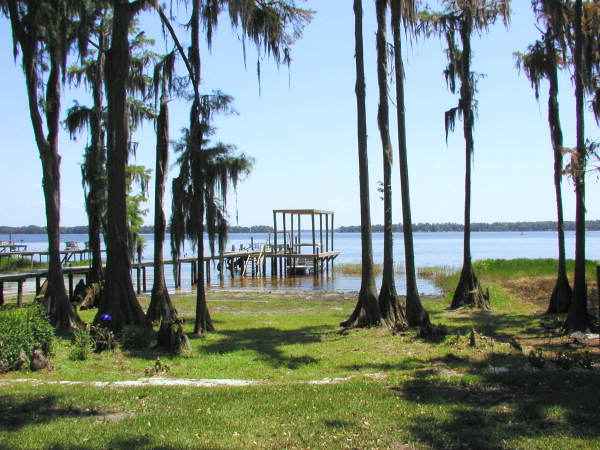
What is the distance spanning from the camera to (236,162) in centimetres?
1322

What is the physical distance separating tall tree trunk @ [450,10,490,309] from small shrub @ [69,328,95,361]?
11.2 metres

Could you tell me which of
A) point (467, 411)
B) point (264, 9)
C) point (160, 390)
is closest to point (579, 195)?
point (467, 411)

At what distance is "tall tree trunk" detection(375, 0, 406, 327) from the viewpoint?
12.8 metres

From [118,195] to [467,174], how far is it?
36.4ft

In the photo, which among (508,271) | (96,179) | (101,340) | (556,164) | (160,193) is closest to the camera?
(101,340)

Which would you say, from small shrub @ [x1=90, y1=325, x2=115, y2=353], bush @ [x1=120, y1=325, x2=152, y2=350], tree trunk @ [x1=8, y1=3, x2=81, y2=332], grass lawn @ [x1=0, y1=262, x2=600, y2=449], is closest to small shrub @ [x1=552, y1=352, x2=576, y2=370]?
grass lawn @ [x1=0, y1=262, x2=600, y2=449]

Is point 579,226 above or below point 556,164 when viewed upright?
below

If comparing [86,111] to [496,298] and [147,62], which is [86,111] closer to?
[147,62]

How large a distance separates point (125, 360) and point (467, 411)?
6191mm

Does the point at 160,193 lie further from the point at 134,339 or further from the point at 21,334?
the point at 21,334

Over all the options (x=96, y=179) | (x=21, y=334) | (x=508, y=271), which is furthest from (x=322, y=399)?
(x=508, y=271)

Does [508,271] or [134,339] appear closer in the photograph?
[134,339]

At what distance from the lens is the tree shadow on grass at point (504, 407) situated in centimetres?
482

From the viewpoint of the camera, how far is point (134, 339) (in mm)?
10719
